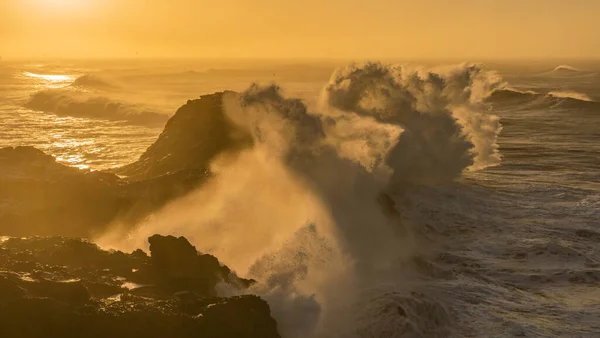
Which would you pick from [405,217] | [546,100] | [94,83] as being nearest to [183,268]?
[405,217]

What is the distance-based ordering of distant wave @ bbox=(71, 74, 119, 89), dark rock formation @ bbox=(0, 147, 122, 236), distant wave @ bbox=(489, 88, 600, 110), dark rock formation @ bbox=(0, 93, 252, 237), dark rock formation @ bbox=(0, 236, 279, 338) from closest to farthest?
dark rock formation @ bbox=(0, 236, 279, 338), dark rock formation @ bbox=(0, 147, 122, 236), dark rock formation @ bbox=(0, 93, 252, 237), distant wave @ bbox=(489, 88, 600, 110), distant wave @ bbox=(71, 74, 119, 89)

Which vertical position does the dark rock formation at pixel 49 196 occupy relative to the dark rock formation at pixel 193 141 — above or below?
below

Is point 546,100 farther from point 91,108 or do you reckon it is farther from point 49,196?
point 49,196

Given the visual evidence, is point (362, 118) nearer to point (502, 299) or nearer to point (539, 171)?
point (539, 171)

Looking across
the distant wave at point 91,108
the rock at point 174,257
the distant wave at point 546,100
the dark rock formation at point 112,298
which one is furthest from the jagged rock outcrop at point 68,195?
the distant wave at point 546,100

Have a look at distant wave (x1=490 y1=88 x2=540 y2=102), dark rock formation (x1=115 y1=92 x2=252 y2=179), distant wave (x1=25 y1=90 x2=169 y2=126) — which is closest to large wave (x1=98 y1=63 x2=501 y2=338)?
dark rock formation (x1=115 y1=92 x2=252 y2=179)

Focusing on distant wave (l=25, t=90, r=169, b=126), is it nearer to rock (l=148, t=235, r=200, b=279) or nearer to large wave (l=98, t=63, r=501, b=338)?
large wave (l=98, t=63, r=501, b=338)

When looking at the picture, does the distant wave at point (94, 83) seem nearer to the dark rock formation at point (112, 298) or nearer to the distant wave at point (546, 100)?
the distant wave at point (546, 100)

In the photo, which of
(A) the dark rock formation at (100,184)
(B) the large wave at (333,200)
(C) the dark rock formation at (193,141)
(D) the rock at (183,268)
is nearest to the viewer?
(D) the rock at (183,268)
